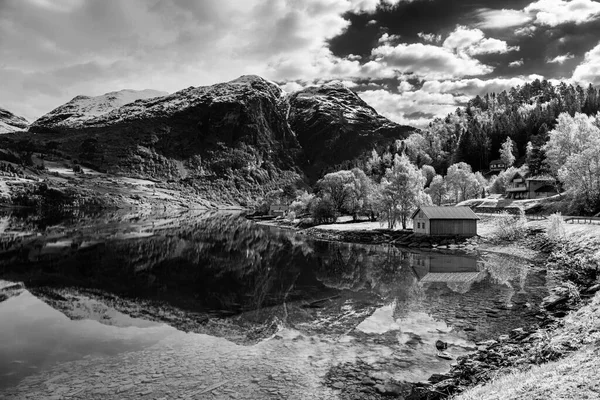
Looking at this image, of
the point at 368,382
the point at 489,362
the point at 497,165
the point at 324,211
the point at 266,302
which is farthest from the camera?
the point at 497,165

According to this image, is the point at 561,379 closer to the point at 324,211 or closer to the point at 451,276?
the point at 451,276

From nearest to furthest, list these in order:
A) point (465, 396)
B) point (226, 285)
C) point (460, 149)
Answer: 1. point (465, 396)
2. point (226, 285)
3. point (460, 149)

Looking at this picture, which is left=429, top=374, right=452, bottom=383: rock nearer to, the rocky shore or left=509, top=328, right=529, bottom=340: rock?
the rocky shore

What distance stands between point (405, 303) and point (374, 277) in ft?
42.1

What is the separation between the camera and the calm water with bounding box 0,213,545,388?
81.1 feet

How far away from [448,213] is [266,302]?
53.6 m

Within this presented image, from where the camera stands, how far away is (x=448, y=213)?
77562 mm

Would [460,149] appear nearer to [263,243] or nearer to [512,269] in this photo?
[263,243]

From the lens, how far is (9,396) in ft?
60.2

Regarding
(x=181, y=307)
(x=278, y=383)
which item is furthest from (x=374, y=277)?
(x=278, y=383)

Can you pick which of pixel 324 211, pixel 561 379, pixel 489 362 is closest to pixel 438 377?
pixel 489 362

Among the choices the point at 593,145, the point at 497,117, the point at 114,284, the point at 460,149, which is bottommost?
the point at 114,284

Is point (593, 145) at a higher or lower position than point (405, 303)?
higher

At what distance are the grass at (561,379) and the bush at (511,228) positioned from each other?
5476 cm
